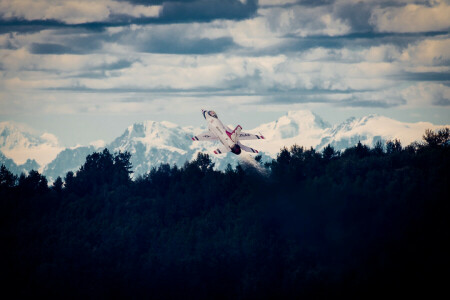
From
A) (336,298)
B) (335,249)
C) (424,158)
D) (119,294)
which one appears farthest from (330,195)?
(119,294)

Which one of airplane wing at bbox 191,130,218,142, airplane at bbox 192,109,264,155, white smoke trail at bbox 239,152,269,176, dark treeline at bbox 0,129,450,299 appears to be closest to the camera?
airplane at bbox 192,109,264,155

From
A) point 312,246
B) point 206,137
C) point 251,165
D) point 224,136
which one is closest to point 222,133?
point 224,136

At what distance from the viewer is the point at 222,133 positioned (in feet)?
399

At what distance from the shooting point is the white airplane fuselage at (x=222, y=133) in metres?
117

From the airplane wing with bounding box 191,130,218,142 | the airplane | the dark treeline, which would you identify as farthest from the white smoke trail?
the airplane wing with bounding box 191,130,218,142

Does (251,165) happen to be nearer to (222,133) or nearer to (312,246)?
(312,246)

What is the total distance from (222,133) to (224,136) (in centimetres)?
128

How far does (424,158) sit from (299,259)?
39508 millimetres

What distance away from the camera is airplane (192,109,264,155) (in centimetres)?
11694

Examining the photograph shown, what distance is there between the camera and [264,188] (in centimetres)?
16988

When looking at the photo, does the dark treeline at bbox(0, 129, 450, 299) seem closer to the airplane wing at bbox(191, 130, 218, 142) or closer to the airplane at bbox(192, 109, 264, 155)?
the airplane at bbox(192, 109, 264, 155)

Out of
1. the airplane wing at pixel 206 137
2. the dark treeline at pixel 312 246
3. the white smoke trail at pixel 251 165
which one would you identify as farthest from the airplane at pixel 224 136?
the white smoke trail at pixel 251 165

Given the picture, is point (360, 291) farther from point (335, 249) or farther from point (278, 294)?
point (278, 294)

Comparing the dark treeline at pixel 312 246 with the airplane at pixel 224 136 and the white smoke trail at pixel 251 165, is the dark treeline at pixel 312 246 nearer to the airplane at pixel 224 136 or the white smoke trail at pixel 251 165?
the white smoke trail at pixel 251 165
